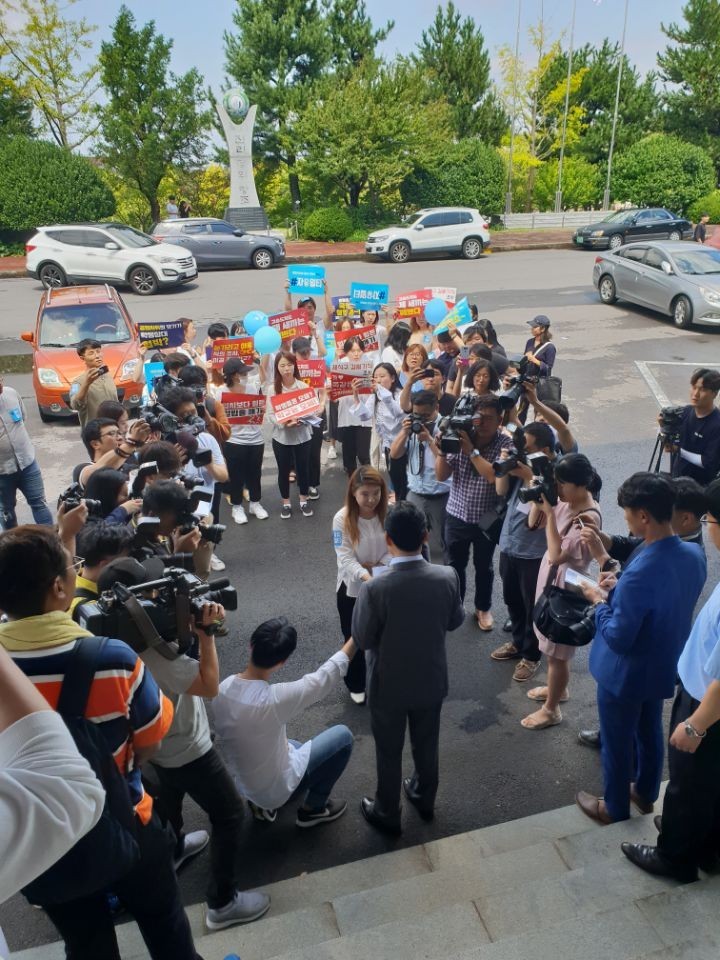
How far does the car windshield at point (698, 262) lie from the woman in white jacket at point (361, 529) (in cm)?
1284

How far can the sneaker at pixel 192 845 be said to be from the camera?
11.7 feet

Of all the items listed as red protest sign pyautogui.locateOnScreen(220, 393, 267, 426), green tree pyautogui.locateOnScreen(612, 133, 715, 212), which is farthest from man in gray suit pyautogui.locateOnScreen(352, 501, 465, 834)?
green tree pyautogui.locateOnScreen(612, 133, 715, 212)

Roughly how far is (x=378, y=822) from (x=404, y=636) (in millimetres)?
1112

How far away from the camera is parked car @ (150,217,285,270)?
22.0m

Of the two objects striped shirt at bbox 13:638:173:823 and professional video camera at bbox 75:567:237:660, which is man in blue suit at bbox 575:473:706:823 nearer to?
professional video camera at bbox 75:567:237:660

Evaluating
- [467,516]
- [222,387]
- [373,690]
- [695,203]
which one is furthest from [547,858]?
[695,203]

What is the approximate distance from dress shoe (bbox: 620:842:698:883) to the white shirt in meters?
1.54

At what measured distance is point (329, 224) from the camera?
2723cm

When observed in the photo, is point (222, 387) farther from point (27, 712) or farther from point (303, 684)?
point (27, 712)

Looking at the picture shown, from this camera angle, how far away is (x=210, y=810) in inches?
123

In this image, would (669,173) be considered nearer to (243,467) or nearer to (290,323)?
(290,323)

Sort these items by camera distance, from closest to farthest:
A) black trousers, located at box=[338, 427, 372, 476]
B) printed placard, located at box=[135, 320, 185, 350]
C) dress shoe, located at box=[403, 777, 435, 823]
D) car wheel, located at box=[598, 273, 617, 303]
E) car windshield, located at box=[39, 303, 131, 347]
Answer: dress shoe, located at box=[403, 777, 435, 823] → black trousers, located at box=[338, 427, 372, 476] → printed placard, located at box=[135, 320, 185, 350] → car windshield, located at box=[39, 303, 131, 347] → car wheel, located at box=[598, 273, 617, 303]

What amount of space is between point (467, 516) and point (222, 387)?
10.7ft

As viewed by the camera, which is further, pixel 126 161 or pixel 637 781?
pixel 126 161
